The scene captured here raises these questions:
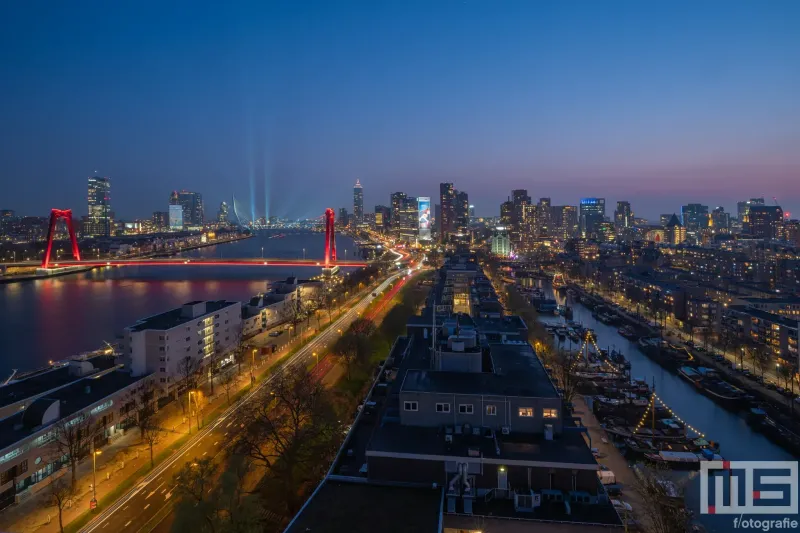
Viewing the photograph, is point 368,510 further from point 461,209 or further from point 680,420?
point 461,209

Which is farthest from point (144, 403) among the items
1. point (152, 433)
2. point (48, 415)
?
point (48, 415)

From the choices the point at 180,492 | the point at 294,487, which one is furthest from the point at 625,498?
the point at 180,492

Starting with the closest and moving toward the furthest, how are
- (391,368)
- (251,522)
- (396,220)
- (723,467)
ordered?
(251,522)
(723,467)
(391,368)
(396,220)

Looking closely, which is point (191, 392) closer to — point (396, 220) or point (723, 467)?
point (723, 467)

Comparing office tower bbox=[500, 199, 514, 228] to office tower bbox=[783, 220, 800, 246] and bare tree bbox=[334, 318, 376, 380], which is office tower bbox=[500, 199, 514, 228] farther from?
bare tree bbox=[334, 318, 376, 380]

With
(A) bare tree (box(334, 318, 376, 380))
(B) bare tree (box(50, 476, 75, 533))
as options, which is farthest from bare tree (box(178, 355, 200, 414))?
(B) bare tree (box(50, 476, 75, 533))
